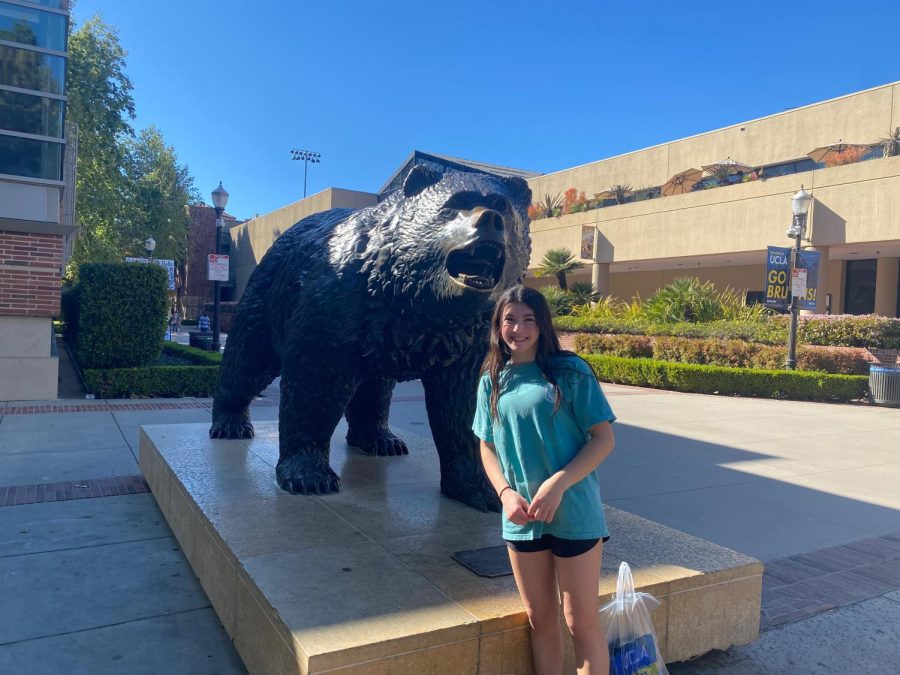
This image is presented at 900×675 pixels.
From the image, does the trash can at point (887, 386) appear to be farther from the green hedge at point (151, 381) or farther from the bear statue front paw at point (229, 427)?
the bear statue front paw at point (229, 427)

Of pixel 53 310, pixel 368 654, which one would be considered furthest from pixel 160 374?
pixel 368 654

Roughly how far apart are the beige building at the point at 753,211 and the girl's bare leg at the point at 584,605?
512 inches

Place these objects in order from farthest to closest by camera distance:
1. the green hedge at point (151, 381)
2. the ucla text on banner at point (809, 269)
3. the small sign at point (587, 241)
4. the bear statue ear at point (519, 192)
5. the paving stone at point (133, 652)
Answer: the small sign at point (587, 241) < the ucla text on banner at point (809, 269) < the green hedge at point (151, 381) < the bear statue ear at point (519, 192) < the paving stone at point (133, 652)

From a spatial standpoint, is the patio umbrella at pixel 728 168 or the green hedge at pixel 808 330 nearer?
the green hedge at pixel 808 330

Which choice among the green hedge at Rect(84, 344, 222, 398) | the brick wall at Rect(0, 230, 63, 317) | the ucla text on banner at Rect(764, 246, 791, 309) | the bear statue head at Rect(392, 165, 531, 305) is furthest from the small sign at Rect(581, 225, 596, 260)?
the bear statue head at Rect(392, 165, 531, 305)

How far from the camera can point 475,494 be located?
140 inches

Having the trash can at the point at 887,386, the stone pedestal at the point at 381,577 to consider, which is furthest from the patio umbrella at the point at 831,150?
the stone pedestal at the point at 381,577

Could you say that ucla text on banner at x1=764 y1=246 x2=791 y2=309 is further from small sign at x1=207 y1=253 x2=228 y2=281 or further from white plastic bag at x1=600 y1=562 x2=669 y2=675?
white plastic bag at x1=600 y1=562 x2=669 y2=675

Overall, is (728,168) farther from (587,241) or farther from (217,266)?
(217,266)

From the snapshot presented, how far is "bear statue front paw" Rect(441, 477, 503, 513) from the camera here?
354cm

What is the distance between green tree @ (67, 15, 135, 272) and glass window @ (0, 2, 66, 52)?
45.0 feet

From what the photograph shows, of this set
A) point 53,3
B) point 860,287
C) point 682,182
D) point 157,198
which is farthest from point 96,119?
point 860,287

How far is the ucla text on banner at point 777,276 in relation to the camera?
15.2 meters

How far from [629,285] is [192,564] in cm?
2994
